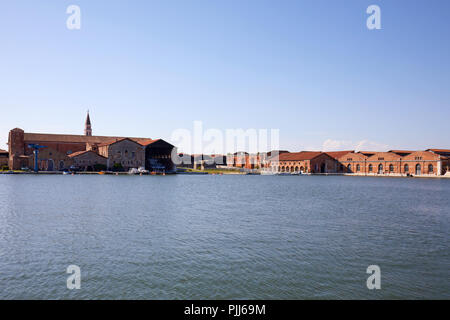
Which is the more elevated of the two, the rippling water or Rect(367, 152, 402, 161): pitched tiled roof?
Rect(367, 152, 402, 161): pitched tiled roof

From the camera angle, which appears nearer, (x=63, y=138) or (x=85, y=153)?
(x=85, y=153)

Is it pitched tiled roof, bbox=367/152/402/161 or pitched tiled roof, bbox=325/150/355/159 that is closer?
pitched tiled roof, bbox=367/152/402/161

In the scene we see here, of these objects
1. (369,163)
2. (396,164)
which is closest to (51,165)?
(369,163)

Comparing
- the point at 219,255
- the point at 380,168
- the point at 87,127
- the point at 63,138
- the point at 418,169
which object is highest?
the point at 87,127

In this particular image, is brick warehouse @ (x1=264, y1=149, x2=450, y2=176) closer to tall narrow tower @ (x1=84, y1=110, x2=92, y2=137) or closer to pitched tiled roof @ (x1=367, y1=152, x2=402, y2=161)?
pitched tiled roof @ (x1=367, y1=152, x2=402, y2=161)

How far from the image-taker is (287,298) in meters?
10.2

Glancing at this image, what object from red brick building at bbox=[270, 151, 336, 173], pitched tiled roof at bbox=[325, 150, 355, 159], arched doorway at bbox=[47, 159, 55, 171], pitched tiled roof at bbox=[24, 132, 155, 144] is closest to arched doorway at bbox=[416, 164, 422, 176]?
pitched tiled roof at bbox=[325, 150, 355, 159]

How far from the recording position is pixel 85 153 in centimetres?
9794

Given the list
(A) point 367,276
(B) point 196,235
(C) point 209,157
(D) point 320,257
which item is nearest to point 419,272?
(A) point 367,276

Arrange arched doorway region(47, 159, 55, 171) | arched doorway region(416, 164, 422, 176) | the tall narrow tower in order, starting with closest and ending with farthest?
arched doorway region(47, 159, 55, 171)
arched doorway region(416, 164, 422, 176)
the tall narrow tower

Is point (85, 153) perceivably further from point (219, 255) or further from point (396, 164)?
point (396, 164)

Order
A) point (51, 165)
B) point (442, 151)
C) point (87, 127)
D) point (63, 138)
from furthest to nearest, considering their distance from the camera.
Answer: point (87, 127), point (442, 151), point (63, 138), point (51, 165)

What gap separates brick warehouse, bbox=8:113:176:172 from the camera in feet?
317

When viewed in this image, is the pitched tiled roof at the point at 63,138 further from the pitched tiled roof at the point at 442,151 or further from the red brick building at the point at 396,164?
the pitched tiled roof at the point at 442,151
